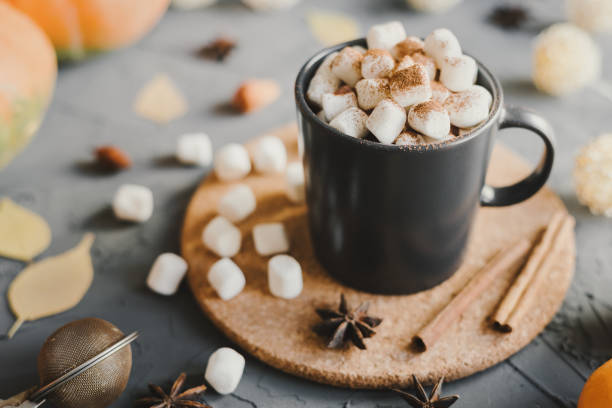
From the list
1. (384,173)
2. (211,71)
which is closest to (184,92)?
(211,71)

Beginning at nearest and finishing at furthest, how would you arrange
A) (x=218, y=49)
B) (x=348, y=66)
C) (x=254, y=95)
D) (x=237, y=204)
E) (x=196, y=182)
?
(x=348, y=66) → (x=237, y=204) → (x=196, y=182) → (x=254, y=95) → (x=218, y=49)

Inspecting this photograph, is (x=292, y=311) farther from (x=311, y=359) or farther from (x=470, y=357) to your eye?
(x=470, y=357)

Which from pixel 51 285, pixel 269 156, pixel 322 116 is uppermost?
pixel 322 116

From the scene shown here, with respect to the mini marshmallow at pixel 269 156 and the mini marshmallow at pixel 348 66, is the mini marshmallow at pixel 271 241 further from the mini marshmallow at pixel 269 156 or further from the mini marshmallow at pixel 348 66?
the mini marshmallow at pixel 348 66

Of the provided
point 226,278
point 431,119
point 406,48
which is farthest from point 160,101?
point 431,119

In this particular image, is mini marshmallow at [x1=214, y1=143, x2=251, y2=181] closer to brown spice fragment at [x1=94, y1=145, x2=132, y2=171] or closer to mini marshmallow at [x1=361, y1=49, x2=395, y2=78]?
brown spice fragment at [x1=94, y1=145, x2=132, y2=171]

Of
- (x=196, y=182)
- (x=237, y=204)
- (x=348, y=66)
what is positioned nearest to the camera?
(x=348, y=66)

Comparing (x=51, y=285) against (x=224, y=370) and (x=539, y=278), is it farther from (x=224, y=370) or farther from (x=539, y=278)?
(x=539, y=278)

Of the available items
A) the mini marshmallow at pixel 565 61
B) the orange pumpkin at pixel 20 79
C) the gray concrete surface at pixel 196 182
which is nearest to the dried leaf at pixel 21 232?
the gray concrete surface at pixel 196 182
